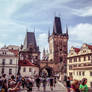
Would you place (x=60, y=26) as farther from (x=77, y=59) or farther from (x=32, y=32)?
(x=77, y=59)

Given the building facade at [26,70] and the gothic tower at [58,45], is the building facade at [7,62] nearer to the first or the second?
the building facade at [26,70]

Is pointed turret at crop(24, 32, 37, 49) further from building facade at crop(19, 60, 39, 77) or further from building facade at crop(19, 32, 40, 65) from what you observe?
building facade at crop(19, 60, 39, 77)

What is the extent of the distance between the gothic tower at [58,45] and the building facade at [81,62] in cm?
2395

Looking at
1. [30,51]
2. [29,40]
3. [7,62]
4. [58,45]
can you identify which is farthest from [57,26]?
[7,62]

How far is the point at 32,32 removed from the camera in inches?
2908

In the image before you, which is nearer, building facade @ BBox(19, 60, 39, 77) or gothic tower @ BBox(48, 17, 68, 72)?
building facade @ BBox(19, 60, 39, 77)

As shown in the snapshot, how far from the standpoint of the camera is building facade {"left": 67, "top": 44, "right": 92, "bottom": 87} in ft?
120

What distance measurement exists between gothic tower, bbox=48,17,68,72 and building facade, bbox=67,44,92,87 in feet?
78.6

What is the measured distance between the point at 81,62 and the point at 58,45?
34.3 m

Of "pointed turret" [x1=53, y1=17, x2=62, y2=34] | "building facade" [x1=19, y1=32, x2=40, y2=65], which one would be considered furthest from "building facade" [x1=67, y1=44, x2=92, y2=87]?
"pointed turret" [x1=53, y1=17, x2=62, y2=34]

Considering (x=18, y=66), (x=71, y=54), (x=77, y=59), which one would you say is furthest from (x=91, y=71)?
(x=18, y=66)

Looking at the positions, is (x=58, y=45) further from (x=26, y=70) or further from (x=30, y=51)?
(x=26, y=70)

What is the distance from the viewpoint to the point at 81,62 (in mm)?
45344

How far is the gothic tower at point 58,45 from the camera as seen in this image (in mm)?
76312
